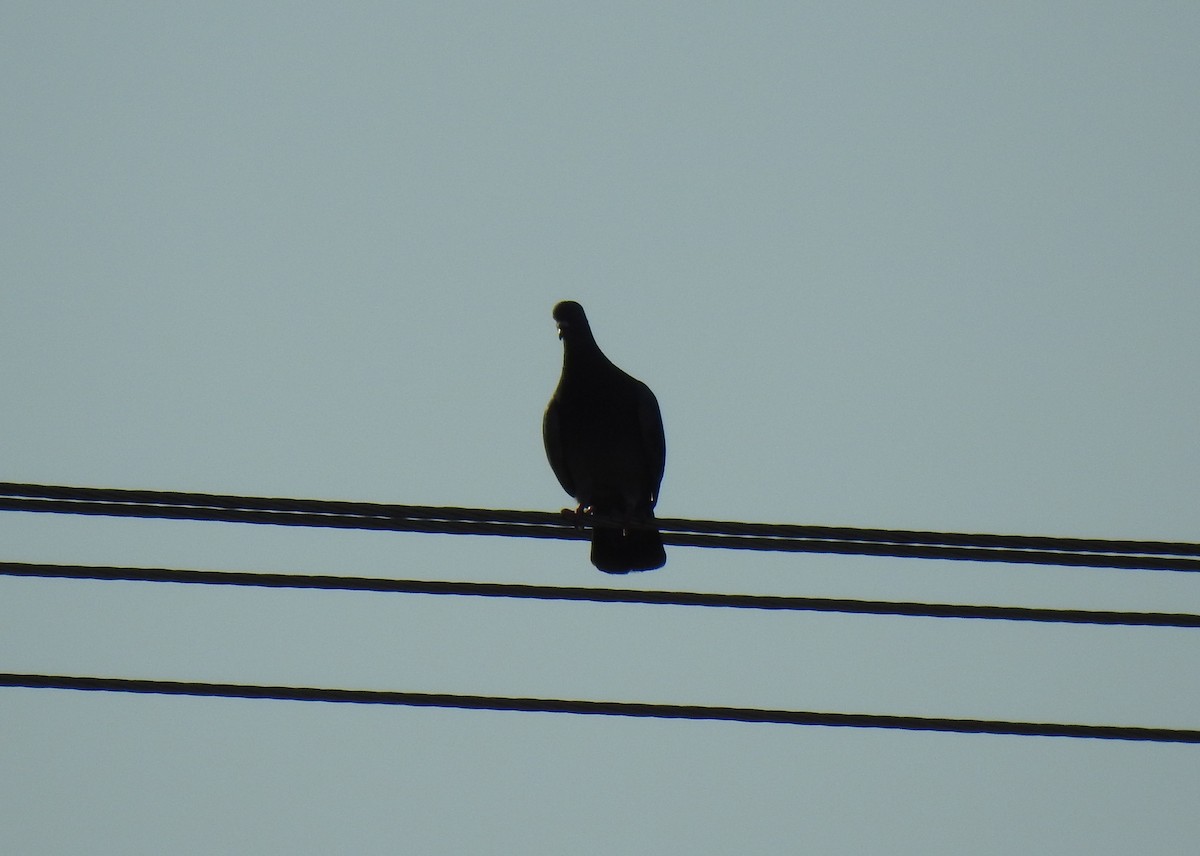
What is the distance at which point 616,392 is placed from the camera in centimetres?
761

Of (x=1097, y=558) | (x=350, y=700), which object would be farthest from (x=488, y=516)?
(x=1097, y=558)

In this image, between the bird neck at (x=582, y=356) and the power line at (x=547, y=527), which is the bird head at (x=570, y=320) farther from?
the power line at (x=547, y=527)

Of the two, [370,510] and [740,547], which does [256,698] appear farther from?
[740,547]

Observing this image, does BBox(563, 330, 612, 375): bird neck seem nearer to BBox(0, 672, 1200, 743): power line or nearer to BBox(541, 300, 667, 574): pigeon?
BBox(541, 300, 667, 574): pigeon

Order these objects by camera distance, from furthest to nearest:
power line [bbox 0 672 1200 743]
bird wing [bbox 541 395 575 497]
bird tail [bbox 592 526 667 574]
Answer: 1. bird wing [bbox 541 395 575 497]
2. bird tail [bbox 592 526 667 574]
3. power line [bbox 0 672 1200 743]

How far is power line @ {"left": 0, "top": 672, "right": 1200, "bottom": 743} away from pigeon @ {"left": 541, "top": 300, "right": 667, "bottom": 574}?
3648mm

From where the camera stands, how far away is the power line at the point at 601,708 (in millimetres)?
3721

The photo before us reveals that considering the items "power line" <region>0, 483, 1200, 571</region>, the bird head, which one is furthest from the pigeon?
"power line" <region>0, 483, 1200, 571</region>

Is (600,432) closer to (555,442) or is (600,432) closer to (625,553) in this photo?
(555,442)

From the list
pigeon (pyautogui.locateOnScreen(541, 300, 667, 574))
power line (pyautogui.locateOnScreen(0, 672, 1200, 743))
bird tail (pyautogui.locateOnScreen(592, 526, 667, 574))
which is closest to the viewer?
power line (pyautogui.locateOnScreen(0, 672, 1200, 743))

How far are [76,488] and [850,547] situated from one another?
1.77 metres

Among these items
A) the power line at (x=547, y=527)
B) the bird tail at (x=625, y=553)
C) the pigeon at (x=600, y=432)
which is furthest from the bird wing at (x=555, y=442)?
the power line at (x=547, y=527)

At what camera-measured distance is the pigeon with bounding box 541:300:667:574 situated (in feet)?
24.6

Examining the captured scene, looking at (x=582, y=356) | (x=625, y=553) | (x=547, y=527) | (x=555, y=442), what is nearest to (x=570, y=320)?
(x=582, y=356)
